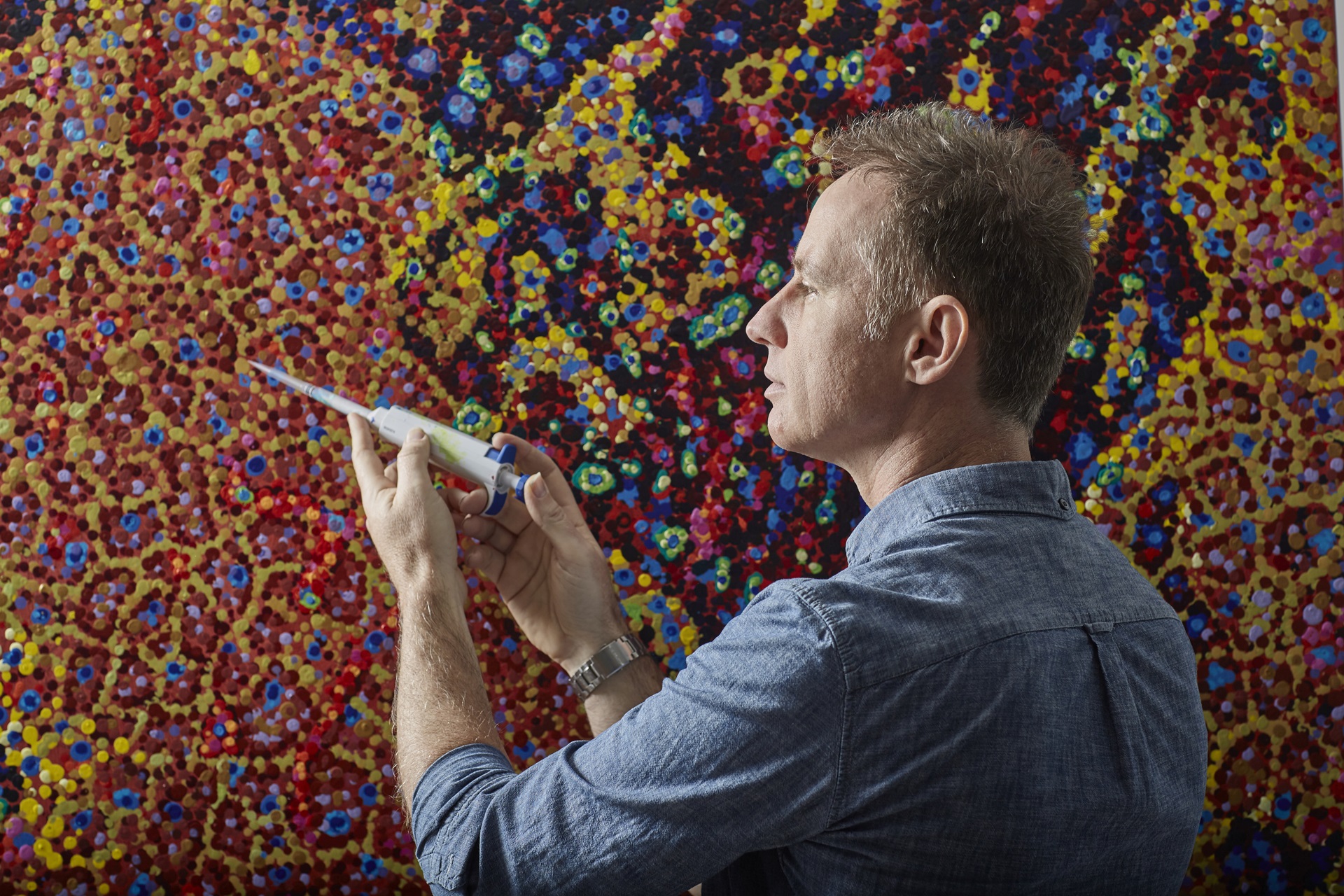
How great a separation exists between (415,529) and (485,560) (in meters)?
0.12

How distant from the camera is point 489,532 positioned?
89 cm

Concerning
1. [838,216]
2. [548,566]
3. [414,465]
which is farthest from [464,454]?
[838,216]

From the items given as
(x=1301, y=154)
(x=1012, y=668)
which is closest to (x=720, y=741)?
(x=1012, y=668)

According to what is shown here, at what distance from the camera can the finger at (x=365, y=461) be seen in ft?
2.70

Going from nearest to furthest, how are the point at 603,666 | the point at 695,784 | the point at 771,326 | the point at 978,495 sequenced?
the point at 695,784, the point at 978,495, the point at 771,326, the point at 603,666

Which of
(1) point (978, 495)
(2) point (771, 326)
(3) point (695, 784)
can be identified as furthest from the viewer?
(2) point (771, 326)

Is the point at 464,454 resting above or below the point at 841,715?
above

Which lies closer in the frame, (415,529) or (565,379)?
(415,529)

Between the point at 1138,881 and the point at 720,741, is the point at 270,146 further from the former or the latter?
the point at 1138,881

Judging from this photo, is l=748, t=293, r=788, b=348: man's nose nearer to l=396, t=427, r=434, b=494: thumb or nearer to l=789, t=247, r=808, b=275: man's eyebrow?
l=789, t=247, r=808, b=275: man's eyebrow

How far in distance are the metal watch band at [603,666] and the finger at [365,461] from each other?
0.24m

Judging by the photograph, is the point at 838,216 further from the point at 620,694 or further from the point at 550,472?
the point at 620,694

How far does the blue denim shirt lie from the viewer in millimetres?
546

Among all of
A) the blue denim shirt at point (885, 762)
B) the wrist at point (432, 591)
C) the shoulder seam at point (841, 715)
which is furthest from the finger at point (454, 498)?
the shoulder seam at point (841, 715)
